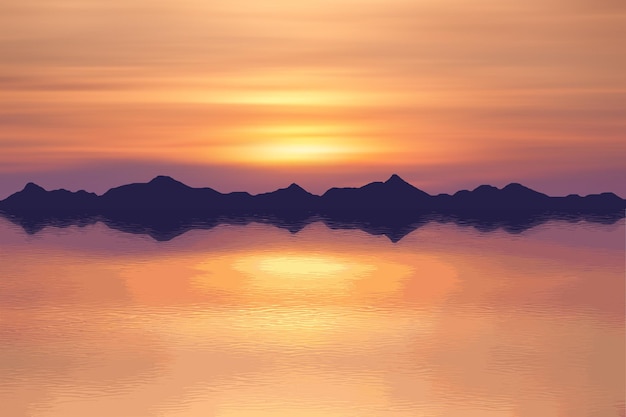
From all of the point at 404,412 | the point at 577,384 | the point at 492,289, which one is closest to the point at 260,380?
the point at 404,412

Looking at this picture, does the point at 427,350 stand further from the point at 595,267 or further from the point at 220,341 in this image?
the point at 595,267

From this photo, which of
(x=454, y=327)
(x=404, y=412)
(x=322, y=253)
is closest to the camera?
(x=404, y=412)

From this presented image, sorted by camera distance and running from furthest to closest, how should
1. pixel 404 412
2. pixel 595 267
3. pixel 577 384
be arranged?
pixel 595 267
pixel 577 384
pixel 404 412

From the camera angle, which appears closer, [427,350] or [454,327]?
[427,350]

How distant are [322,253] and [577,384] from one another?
79317mm

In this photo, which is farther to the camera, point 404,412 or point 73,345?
point 73,345

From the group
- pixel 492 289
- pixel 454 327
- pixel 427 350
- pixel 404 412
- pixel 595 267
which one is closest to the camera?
pixel 404 412

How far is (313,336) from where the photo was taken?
1880 inches

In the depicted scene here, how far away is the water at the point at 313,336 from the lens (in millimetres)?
32938

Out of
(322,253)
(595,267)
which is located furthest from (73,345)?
(322,253)

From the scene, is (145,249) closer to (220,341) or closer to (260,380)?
(220,341)

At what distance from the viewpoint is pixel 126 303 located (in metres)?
63.2

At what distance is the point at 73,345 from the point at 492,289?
34.5 meters

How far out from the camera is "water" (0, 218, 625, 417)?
32938 millimetres
